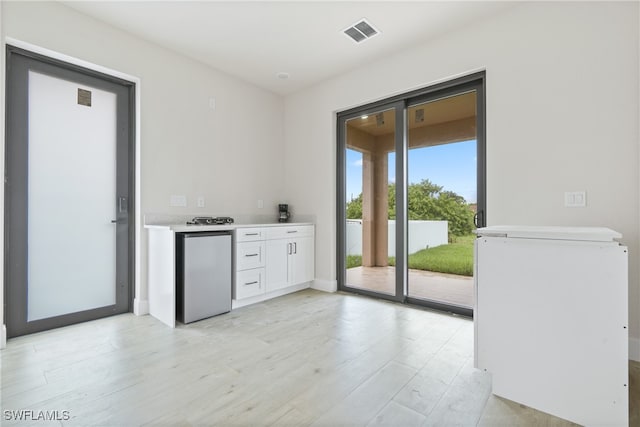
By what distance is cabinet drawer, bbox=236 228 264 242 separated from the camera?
10.3 ft

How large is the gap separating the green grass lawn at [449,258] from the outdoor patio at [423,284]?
0.06 m

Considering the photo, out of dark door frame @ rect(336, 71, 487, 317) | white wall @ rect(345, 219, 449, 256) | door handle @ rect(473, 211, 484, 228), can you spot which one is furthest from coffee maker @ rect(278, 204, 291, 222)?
door handle @ rect(473, 211, 484, 228)

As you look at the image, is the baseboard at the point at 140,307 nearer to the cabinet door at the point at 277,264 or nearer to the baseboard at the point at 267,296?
the baseboard at the point at 267,296

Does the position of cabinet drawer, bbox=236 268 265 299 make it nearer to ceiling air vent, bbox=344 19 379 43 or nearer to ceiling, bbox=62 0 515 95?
ceiling, bbox=62 0 515 95

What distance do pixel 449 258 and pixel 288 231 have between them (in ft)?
6.08

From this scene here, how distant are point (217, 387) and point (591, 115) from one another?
10.3 feet

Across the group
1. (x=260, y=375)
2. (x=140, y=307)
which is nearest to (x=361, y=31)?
(x=260, y=375)

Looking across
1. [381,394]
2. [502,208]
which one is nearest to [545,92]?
[502,208]

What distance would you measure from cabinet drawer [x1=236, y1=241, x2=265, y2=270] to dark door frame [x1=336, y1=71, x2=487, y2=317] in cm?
107

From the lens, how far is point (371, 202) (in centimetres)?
374

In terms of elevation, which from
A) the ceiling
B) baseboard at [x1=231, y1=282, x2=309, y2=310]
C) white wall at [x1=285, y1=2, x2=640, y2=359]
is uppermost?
the ceiling

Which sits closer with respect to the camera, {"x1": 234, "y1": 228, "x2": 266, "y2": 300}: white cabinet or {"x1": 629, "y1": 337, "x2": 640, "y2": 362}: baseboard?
{"x1": 629, "y1": 337, "x2": 640, "y2": 362}: baseboard

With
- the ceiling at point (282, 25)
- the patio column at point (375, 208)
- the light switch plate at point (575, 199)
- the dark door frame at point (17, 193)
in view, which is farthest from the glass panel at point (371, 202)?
the dark door frame at point (17, 193)

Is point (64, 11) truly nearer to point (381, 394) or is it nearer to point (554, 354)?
point (381, 394)
